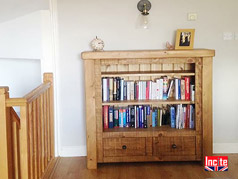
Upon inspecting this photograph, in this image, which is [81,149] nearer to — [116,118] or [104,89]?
[116,118]

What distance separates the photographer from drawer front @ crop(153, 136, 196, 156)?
3.56 metres

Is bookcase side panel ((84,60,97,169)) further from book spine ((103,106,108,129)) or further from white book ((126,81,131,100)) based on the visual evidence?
white book ((126,81,131,100))

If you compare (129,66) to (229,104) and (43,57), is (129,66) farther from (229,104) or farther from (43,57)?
(229,104)

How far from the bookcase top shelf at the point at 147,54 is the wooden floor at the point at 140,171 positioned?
108 cm

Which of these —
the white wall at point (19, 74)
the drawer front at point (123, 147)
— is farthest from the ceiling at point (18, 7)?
the drawer front at point (123, 147)

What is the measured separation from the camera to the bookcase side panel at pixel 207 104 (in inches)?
136

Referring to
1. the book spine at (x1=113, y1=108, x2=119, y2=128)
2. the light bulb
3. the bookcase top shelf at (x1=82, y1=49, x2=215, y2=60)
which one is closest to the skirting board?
the book spine at (x1=113, y1=108, x2=119, y2=128)

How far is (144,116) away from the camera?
3688mm

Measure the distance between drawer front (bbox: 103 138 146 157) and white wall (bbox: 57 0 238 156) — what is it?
0.55 meters

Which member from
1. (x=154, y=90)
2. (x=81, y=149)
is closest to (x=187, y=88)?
(x=154, y=90)

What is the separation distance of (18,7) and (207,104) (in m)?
2.05

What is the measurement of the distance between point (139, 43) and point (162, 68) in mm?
358

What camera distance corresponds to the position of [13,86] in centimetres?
467

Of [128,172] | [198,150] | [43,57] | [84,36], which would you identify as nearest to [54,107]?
[43,57]
